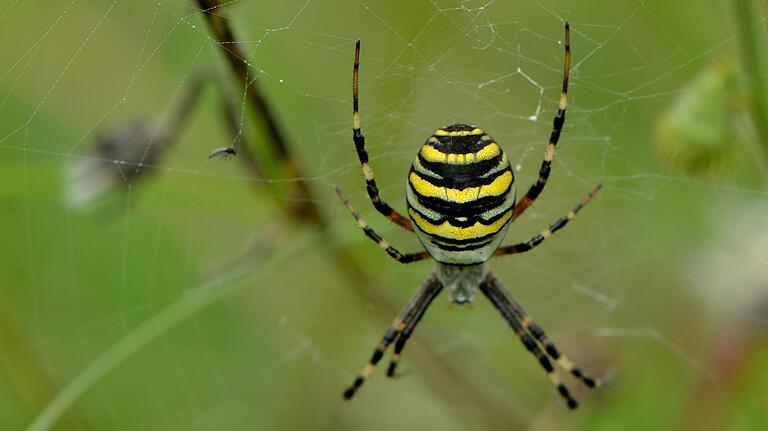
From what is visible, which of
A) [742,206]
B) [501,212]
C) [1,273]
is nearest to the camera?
[501,212]

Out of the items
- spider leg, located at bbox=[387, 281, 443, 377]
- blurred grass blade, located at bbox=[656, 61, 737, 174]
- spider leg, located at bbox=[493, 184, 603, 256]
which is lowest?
spider leg, located at bbox=[387, 281, 443, 377]

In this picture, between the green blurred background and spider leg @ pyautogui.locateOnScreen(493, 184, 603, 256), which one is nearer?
spider leg @ pyautogui.locateOnScreen(493, 184, 603, 256)

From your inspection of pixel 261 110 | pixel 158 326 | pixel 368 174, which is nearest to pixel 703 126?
pixel 368 174

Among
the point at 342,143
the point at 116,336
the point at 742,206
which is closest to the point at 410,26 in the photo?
the point at 342,143

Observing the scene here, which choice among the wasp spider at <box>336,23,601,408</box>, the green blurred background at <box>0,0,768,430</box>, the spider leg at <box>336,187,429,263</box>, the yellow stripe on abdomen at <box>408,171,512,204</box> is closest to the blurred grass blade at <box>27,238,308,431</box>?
the green blurred background at <box>0,0,768,430</box>

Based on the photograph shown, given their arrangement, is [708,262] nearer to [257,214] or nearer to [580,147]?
[580,147]

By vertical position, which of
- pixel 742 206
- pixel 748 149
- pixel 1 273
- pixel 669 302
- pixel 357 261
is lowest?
pixel 669 302

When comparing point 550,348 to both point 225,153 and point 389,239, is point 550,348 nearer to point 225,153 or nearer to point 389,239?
point 389,239

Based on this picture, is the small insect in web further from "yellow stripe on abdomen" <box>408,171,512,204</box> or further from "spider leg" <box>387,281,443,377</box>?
"spider leg" <box>387,281,443,377</box>
